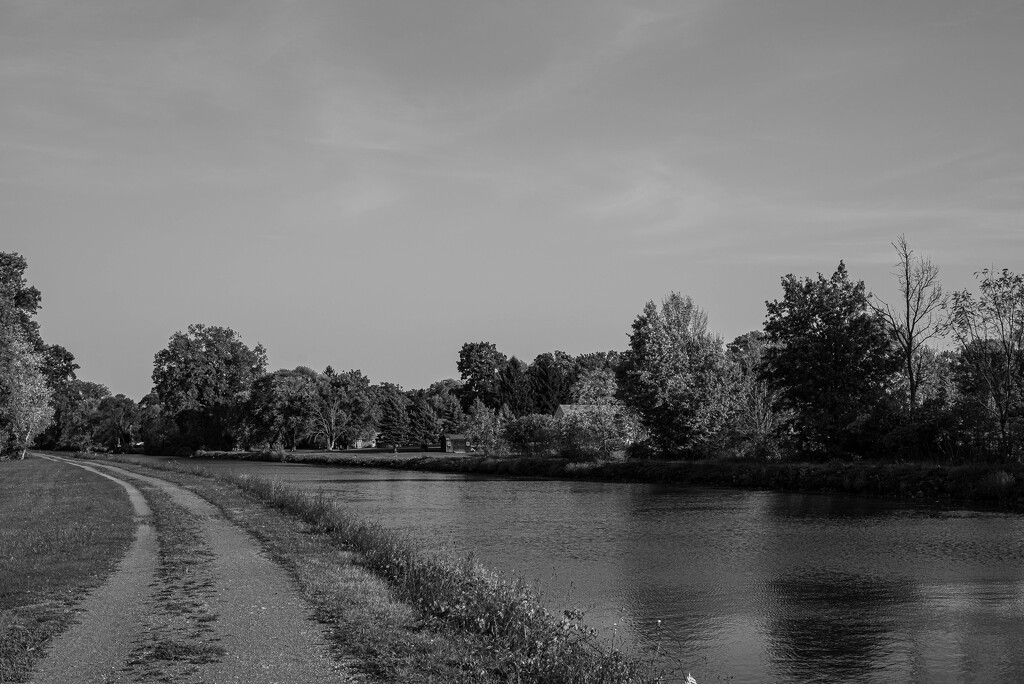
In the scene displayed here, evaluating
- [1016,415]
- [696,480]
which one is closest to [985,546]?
[1016,415]

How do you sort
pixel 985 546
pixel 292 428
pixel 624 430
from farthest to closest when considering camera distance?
pixel 292 428, pixel 624 430, pixel 985 546

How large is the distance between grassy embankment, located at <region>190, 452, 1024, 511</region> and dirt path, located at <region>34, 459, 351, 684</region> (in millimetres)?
30211

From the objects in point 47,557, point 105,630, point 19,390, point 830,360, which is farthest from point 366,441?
point 105,630

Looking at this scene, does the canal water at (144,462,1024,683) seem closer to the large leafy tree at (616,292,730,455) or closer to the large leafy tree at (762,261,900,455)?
the large leafy tree at (762,261,900,455)

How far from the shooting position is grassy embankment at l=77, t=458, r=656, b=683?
9.54 meters

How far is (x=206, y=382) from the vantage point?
11938cm

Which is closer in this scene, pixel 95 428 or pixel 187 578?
pixel 187 578

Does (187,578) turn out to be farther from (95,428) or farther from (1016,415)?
(95,428)

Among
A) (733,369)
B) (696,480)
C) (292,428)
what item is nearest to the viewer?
(696,480)

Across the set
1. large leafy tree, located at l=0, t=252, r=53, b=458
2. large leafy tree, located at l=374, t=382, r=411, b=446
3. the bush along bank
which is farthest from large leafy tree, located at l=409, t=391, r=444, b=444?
the bush along bank

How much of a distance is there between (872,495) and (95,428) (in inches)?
5272

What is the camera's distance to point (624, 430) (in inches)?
2719

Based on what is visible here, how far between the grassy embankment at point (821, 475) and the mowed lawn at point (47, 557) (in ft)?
103

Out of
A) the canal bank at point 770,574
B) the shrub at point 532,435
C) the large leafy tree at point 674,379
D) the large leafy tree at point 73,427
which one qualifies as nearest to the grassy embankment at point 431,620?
the canal bank at point 770,574
